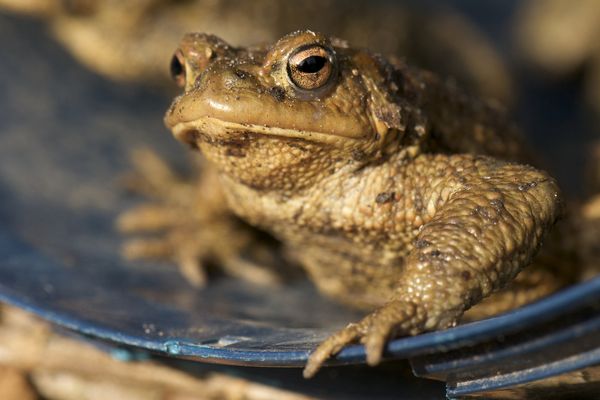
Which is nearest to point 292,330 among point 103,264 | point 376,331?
point 376,331

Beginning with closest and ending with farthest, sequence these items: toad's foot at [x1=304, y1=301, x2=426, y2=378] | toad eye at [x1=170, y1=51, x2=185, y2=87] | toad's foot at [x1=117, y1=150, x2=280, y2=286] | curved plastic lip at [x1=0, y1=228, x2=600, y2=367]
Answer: curved plastic lip at [x1=0, y1=228, x2=600, y2=367], toad's foot at [x1=304, y1=301, x2=426, y2=378], toad eye at [x1=170, y1=51, x2=185, y2=87], toad's foot at [x1=117, y1=150, x2=280, y2=286]

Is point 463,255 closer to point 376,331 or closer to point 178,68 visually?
point 376,331

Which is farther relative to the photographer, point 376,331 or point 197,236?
point 197,236

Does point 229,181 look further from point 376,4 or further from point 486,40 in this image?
point 486,40

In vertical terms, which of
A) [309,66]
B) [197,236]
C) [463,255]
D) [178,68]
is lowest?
[463,255]

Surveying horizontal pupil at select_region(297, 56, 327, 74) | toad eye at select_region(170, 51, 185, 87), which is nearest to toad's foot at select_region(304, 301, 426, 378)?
horizontal pupil at select_region(297, 56, 327, 74)

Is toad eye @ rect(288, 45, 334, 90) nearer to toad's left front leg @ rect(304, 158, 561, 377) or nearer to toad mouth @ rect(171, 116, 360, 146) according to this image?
toad mouth @ rect(171, 116, 360, 146)

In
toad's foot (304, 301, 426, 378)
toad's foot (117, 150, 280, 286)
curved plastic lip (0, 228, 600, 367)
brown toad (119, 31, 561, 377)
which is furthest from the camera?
toad's foot (117, 150, 280, 286)
